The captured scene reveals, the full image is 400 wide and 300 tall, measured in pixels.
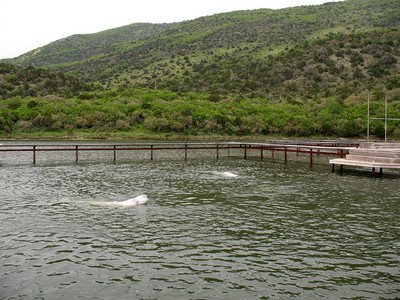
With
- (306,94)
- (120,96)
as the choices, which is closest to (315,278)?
(120,96)

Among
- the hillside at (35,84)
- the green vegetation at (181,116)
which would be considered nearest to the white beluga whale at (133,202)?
the green vegetation at (181,116)

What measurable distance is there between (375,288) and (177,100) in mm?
82033

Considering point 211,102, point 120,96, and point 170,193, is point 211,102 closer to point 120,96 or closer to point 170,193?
point 120,96

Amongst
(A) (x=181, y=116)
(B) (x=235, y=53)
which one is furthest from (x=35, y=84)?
(B) (x=235, y=53)

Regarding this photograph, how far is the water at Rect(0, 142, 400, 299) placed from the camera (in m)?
7.67

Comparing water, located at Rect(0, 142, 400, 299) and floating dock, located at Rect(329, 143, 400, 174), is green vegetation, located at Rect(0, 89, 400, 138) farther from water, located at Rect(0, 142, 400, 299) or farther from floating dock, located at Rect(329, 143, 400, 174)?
water, located at Rect(0, 142, 400, 299)

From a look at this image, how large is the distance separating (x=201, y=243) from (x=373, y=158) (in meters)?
18.6

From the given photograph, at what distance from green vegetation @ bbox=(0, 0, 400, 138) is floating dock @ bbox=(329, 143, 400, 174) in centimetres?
5085

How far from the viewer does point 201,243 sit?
33.9 ft

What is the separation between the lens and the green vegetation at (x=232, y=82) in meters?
75.4

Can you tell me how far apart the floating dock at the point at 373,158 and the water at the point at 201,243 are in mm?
4381

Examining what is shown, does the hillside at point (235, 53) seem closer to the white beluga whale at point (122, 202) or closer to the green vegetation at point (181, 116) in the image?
the green vegetation at point (181, 116)

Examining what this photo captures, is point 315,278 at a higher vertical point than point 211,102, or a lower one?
lower

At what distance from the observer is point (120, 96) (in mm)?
90688
